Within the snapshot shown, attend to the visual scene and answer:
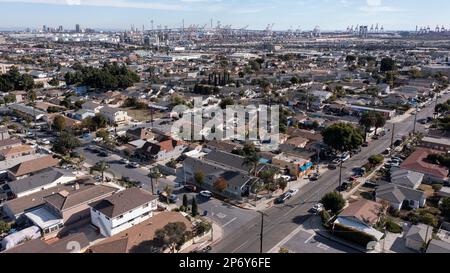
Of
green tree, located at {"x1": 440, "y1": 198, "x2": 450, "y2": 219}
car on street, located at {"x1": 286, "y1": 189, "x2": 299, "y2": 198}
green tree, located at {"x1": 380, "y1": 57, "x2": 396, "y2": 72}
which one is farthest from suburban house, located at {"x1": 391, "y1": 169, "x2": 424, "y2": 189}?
green tree, located at {"x1": 380, "y1": 57, "x2": 396, "y2": 72}

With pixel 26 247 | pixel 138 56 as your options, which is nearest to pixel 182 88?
pixel 26 247

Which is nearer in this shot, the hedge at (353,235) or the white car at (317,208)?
the hedge at (353,235)

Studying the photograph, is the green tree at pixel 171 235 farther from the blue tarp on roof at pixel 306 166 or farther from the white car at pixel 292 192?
the blue tarp on roof at pixel 306 166

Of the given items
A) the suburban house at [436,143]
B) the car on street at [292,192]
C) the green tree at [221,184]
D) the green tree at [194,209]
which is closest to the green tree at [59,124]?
the green tree at [221,184]

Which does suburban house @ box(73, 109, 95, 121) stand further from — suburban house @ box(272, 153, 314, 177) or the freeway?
the freeway

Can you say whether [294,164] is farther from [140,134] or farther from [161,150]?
[140,134]

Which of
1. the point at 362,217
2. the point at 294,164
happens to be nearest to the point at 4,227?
the point at 294,164
